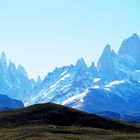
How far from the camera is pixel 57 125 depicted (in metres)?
99.4

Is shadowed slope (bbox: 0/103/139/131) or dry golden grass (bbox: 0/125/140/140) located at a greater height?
shadowed slope (bbox: 0/103/139/131)

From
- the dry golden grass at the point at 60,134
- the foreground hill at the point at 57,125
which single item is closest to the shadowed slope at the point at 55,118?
the foreground hill at the point at 57,125

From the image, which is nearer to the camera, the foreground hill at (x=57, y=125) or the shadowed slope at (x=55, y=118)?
the foreground hill at (x=57, y=125)

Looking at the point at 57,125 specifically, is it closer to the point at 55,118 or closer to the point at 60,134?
the point at 55,118

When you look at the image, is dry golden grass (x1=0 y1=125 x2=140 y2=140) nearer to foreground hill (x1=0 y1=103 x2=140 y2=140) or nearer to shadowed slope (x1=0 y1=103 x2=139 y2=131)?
foreground hill (x1=0 y1=103 x2=140 y2=140)

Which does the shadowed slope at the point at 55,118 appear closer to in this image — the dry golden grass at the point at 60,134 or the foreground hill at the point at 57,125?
the foreground hill at the point at 57,125

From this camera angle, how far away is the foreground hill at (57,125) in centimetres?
8178

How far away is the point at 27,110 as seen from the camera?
112875mm

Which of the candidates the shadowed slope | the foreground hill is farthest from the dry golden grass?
the shadowed slope

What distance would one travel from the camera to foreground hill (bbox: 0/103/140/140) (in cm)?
8178

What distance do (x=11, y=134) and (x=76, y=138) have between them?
1163cm

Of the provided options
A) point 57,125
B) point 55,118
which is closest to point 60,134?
point 57,125

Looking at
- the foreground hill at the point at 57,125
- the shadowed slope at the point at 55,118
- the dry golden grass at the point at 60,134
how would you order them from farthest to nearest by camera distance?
1. the shadowed slope at the point at 55,118
2. the foreground hill at the point at 57,125
3. the dry golden grass at the point at 60,134

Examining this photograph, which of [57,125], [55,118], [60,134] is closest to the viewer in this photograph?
[60,134]
